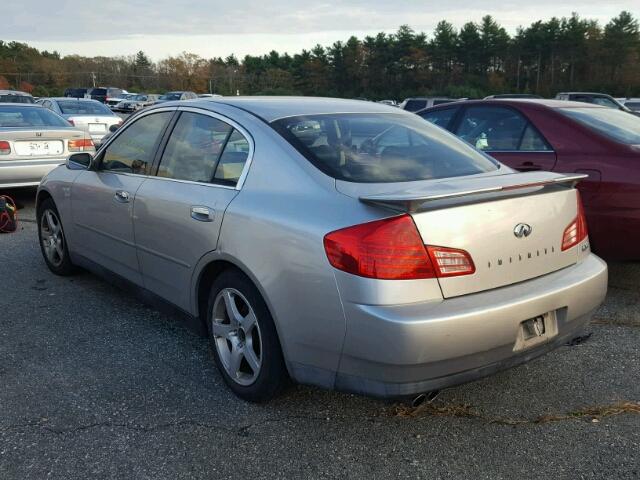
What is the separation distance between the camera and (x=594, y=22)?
71500 mm

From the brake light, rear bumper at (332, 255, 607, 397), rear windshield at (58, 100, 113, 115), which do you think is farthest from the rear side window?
rear windshield at (58, 100, 113, 115)

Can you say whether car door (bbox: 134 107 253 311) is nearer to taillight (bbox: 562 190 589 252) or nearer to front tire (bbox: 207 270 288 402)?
front tire (bbox: 207 270 288 402)

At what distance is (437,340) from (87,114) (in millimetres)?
14725

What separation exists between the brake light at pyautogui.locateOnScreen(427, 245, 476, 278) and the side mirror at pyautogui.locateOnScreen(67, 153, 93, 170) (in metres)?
3.10

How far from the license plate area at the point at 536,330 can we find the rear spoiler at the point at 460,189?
1.95 ft

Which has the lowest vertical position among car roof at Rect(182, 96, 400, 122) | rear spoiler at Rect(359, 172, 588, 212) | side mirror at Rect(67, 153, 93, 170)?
side mirror at Rect(67, 153, 93, 170)

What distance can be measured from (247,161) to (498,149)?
3.05 meters

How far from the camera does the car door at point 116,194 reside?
13.3 feet

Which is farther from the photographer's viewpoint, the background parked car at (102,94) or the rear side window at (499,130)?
the background parked car at (102,94)

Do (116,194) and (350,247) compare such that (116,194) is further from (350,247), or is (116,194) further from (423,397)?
(423,397)

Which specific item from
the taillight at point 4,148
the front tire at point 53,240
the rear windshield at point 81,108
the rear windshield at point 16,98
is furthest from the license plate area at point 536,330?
the rear windshield at point 16,98

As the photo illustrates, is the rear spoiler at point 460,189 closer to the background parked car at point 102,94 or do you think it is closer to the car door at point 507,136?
the car door at point 507,136

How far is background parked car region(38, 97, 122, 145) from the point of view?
1497 centimetres

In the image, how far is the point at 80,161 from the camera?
4785mm
